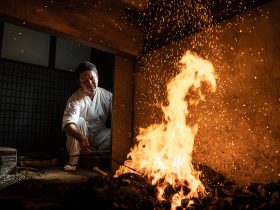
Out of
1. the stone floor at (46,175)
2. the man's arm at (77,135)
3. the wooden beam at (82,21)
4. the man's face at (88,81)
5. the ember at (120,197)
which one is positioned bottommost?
the stone floor at (46,175)

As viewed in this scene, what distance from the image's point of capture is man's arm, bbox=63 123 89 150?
6.15 meters

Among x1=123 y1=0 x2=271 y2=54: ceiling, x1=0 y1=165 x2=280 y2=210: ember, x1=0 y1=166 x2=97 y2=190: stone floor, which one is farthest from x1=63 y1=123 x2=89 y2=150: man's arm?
x1=123 y1=0 x2=271 y2=54: ceiling

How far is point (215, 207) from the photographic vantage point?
3660mm

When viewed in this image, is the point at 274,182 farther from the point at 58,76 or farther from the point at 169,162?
the point at 58,76

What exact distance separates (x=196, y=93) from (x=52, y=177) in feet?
12.5

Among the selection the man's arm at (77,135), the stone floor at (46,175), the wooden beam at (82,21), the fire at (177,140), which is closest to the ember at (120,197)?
the fire at (177,140)

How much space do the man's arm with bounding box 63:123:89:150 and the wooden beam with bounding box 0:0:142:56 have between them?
2.25 meters

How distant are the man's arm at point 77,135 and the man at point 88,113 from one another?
8cm

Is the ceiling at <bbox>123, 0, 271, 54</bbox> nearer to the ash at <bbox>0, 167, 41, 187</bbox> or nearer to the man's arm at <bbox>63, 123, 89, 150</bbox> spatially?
the man's arm at <bbox>63, 123, 89, 150</bbox>

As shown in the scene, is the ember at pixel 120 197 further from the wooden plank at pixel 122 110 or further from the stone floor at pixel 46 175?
the wooden plank at pixel 122 110

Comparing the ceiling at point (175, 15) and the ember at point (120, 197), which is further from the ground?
the ceiling at point (175, 15)

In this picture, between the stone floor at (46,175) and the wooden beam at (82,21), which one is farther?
the stone floor at (46,175)

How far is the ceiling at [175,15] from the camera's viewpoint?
4.86 m

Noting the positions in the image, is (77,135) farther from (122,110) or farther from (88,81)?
(88,81)
